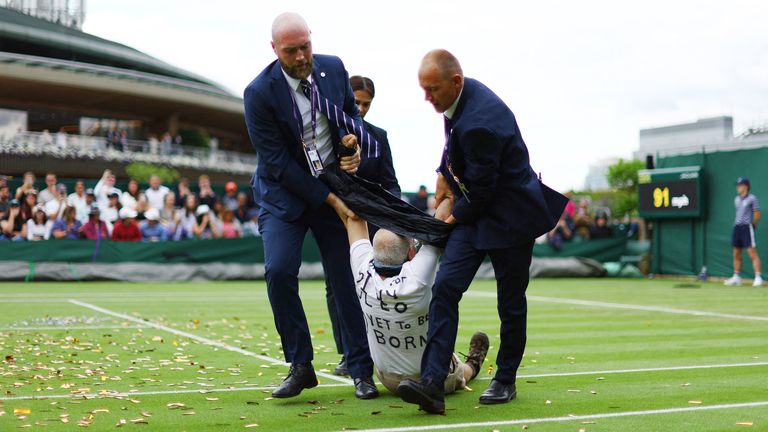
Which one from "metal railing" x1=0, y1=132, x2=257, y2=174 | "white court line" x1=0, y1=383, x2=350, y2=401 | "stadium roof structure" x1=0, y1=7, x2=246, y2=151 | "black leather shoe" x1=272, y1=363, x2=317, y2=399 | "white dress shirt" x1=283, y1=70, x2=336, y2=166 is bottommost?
"white court line" x1=0, y1=383, x2=350, y2=401

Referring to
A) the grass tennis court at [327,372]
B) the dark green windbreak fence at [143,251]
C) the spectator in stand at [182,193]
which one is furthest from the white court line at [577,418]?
the spectator in stand at [182,193]

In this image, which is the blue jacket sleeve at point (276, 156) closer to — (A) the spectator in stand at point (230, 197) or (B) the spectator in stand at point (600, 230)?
(A) the spectator in stand at point (230, 197)

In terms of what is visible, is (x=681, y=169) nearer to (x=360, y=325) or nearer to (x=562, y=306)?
(x=562, y=306)

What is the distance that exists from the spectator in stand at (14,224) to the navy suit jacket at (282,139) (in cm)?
1559

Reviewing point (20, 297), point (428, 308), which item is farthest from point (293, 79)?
point (20, 297)

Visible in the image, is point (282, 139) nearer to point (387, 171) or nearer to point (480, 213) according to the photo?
point (387, 171)

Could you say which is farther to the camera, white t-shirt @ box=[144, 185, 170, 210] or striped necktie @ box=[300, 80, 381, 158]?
white t-shirt @ box=[144, 185, 170, 210]

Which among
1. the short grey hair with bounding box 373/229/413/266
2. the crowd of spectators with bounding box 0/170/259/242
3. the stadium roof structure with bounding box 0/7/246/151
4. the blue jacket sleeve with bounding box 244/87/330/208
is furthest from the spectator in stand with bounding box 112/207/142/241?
the stadium roof structure with bounding box 0/7/246/151

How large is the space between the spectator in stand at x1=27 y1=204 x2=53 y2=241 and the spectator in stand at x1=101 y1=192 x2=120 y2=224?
1242mm

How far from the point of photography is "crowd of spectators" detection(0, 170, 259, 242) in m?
19.8

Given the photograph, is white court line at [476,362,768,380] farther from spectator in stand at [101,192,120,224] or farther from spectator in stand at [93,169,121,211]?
spectator in stand at [93,169,121,211]

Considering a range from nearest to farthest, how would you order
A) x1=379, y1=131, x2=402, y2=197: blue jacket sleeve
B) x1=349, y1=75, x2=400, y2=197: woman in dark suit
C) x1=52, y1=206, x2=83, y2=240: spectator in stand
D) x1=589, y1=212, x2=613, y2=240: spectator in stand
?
x1=349, y1=75, x2=400, y2=197: woman in dark suit
x1=379, y1=131, x2=402, y2=197: blue jacket sleeve
x1=52, y1=206, x2=83, y2=240: spectator in stand
x1=589, y1=212, x2=613, y2=240: spectator in stand

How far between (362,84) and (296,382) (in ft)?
7.62

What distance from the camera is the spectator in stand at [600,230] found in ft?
83.6
